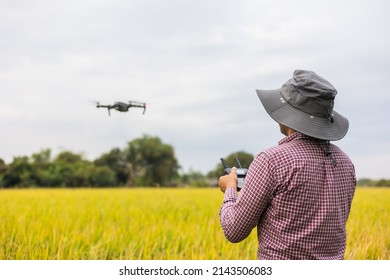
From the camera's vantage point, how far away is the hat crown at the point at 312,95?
1611 millimetres

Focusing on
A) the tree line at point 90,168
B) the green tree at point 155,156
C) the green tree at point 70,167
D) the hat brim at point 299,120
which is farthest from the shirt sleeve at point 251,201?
the green tree at point 70,167

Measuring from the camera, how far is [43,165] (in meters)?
14.1

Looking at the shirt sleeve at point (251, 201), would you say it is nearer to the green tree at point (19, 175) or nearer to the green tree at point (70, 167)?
the green tree at point (19, 175)

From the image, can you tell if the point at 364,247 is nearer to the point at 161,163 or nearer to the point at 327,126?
the point at 327,126

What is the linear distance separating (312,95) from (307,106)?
0.04 m

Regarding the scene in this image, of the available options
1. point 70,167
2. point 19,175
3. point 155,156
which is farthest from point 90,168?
point 155,156

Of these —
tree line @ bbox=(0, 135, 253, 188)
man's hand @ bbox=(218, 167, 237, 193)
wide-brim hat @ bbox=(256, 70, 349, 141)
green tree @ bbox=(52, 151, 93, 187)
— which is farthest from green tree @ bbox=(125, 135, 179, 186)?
wide-brim hat @ bbox=(256, 70, 349, 141)

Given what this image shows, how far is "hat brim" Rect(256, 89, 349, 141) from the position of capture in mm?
1591

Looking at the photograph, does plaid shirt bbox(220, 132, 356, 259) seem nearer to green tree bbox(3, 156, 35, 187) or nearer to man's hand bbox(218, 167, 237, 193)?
man's hand bbox(218, 167, 237, 193)

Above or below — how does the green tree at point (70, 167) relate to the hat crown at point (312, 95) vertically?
below

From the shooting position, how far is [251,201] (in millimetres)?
1548
